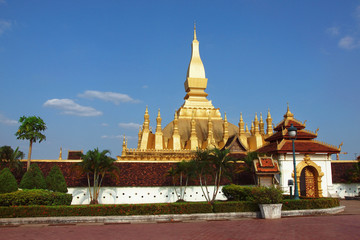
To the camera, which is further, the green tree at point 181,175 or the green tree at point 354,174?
the green tree at point 354,174

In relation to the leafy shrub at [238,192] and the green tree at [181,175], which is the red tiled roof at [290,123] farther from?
the green tree at [181,175]

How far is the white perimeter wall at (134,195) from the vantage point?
22.3 meters

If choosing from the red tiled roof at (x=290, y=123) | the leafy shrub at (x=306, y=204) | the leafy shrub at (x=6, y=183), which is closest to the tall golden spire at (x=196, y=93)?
the red tiled roof at (x=290, y=123)

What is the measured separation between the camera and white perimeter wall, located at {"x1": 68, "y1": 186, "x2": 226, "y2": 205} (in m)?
22.3

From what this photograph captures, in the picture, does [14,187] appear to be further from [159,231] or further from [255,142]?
[255,142]

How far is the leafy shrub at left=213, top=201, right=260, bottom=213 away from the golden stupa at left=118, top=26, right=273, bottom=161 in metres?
13.8

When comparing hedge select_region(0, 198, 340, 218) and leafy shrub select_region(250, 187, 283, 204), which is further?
leafy shrub select_region(250, 187, 283, 204)

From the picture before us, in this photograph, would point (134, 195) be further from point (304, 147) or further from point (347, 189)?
point (347, 189)

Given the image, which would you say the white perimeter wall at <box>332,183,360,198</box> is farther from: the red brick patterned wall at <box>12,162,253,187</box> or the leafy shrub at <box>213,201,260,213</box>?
the leafy shrub at <box>213,201,260,213</box>

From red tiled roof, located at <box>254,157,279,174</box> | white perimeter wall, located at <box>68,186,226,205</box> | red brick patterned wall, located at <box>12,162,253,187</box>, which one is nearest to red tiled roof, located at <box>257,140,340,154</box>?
red tiled roof, located at <box>254,157,279,174</box>

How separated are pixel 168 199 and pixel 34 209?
1011 centimetres

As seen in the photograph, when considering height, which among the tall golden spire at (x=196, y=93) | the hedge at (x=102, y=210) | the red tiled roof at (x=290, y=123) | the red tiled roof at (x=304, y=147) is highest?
the tall golden spire at (x=196, y=93)

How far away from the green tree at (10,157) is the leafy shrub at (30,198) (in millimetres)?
5765

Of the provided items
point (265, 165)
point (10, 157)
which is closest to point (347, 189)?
point (265, 165)
